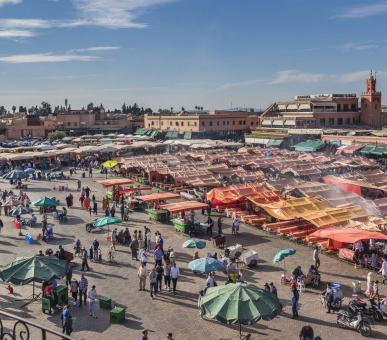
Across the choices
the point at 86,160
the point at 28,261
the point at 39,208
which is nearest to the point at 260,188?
the point at 39,208

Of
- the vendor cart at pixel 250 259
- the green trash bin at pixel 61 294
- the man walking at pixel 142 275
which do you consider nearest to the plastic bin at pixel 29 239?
the green trash bin at pixel 61 294

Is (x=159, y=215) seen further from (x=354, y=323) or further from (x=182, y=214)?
(x=354, y=323)

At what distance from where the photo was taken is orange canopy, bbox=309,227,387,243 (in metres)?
16.5

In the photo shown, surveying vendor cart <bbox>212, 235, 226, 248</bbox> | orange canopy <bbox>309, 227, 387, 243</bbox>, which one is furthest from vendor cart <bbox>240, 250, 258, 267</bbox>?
orange canopy <bbox>309, 227, 387, 243</bbox>

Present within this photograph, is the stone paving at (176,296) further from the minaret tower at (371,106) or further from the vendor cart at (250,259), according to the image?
the minaret tower at (371,106)

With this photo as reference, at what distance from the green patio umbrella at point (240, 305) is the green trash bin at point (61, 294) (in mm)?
5166

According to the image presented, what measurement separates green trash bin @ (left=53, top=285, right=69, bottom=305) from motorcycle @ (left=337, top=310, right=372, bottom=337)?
838cm

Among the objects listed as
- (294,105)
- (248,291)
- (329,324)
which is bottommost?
(329,324)

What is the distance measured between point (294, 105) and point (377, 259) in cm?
6158

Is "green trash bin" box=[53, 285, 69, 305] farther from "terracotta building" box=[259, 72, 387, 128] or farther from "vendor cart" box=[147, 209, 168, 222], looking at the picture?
"terracotta building" box=[259, 72, 387, 128]

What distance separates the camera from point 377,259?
54.7ft

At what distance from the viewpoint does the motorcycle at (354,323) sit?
1144 centimetres

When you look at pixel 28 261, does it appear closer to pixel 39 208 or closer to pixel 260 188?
pixel 39 208

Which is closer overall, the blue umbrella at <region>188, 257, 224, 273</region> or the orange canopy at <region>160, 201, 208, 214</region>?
the blue umbrella at <region>188, 257, 224, 273</region>
